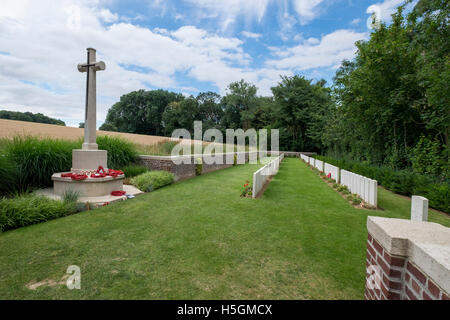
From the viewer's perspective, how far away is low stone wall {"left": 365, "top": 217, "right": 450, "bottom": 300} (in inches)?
42.0

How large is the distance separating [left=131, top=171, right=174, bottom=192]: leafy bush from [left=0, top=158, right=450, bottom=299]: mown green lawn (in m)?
1.69

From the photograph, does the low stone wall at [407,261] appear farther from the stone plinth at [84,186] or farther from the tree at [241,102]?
the tree at [241,102]

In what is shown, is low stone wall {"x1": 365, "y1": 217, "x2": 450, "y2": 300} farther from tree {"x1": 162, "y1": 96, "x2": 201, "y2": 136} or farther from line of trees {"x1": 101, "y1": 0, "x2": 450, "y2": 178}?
tree {"x1": 162, "y1": 96, "x2": 201, "y2": 136}

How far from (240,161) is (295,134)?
24.2 m

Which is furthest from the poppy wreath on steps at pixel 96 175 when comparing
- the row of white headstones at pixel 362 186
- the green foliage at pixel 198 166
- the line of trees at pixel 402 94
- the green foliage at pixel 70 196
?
the line of trees at pixel 402 94

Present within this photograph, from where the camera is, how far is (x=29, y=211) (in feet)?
12.8

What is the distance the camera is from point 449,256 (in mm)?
1062

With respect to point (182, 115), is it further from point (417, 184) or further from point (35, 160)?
point (417, 184)

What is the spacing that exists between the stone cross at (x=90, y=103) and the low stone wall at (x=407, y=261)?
676 cm

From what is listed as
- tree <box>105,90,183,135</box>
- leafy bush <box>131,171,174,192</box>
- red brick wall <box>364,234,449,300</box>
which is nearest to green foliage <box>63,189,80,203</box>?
leafy bush <box>131,171,174,192</box>

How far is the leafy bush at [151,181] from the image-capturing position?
670cm

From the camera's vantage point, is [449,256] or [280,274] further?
[280,274]
